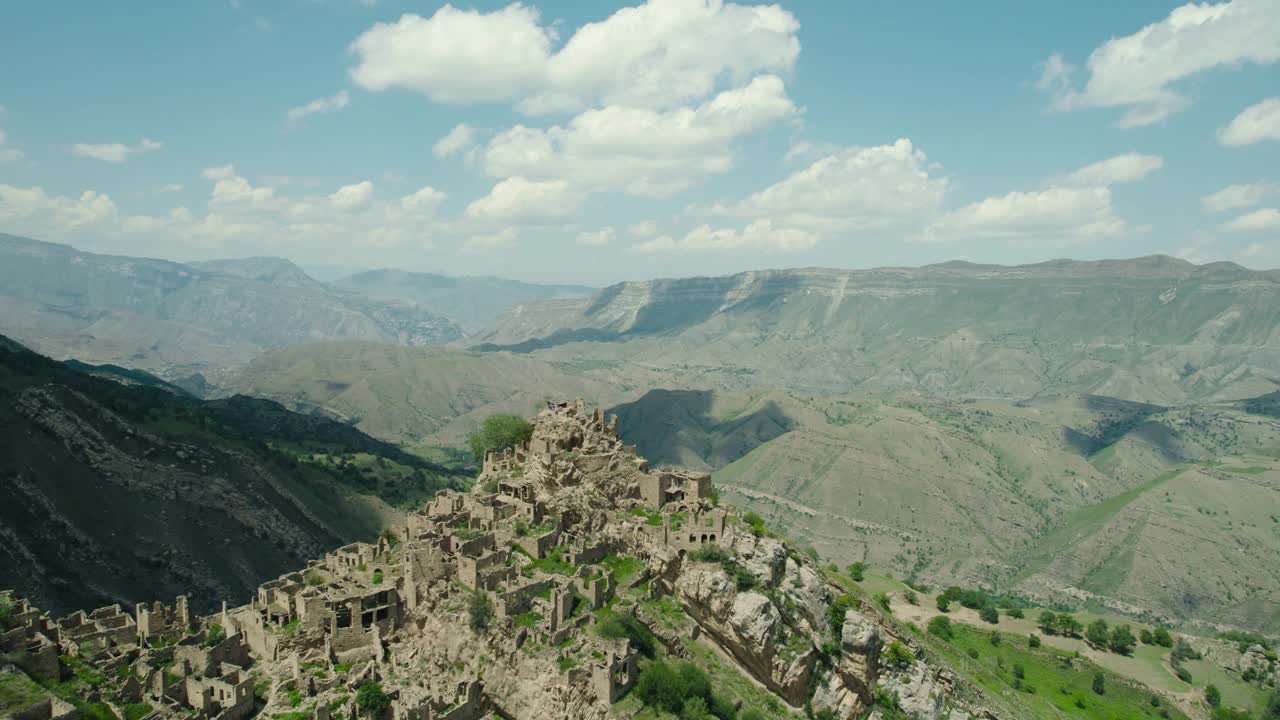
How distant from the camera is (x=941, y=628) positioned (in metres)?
121

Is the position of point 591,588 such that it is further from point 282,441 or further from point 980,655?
point 282,441

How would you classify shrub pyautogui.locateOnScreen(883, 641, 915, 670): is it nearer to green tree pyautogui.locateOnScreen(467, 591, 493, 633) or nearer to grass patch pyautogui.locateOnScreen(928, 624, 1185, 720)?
grass patch pyautogui.locateOnScreen(928, 624, 1185, 720)

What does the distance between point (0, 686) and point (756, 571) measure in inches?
2020

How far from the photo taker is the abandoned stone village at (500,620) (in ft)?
152

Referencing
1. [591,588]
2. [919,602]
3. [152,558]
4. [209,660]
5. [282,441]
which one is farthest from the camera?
[282,441]

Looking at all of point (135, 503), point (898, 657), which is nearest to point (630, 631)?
point (898, 657)

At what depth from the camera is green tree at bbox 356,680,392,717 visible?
45250 mm

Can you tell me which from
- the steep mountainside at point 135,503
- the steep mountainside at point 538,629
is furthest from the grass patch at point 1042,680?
the steep mountainside at point 135,503

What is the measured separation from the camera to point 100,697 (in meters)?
43.0

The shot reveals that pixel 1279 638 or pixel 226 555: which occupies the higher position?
pixel 226 555

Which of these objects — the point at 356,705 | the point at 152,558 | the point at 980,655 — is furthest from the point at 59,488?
the point at 980,655

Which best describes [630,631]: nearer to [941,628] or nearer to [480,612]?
[480,612]

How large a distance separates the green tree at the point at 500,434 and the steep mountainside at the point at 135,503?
3579 centimetres

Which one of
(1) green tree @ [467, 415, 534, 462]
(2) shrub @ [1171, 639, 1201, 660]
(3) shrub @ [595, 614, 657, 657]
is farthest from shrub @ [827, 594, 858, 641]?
(2) shrub @ [1171, 639, 1201, 660]
